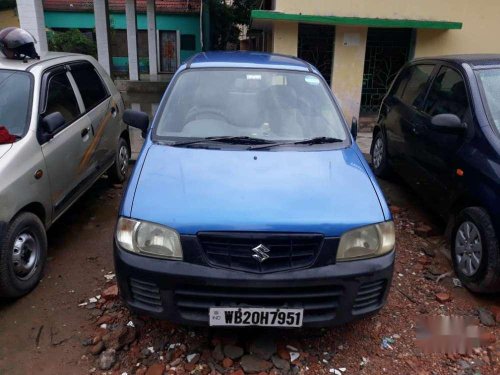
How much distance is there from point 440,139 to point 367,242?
2108mm

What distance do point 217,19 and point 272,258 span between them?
17245mm

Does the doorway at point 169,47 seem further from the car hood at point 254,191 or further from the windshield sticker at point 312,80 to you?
the car hood at point 254,191

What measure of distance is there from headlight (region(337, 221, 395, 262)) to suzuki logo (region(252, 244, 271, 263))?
0.43 m

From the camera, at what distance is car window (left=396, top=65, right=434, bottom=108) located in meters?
4.99

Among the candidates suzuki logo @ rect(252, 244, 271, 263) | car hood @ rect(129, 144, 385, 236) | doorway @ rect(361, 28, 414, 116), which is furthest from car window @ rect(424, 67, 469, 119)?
doorway @ rect(361, 28, 414, 116)

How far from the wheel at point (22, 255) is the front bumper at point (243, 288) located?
1013mm

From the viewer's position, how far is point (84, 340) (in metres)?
2.95

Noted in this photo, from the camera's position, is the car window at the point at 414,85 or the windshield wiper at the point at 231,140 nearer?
the windshield wiper at the point at 231,140

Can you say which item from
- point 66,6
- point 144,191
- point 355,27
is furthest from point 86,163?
point 66,6

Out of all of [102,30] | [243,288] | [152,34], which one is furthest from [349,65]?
[152,34]

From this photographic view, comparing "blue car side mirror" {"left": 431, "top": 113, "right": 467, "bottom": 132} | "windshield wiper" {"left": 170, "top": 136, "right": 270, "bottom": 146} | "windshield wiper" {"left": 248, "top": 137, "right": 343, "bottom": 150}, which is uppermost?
"blue car side mirror" {"left": 431, "top": 113, "right": 467, "bottom": 132}

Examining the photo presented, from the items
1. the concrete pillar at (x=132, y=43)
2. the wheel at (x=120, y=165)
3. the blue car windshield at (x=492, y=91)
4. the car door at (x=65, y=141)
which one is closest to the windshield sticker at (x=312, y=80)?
the blue car windshield at (x=492, y=91)

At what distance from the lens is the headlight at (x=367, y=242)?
2539mm

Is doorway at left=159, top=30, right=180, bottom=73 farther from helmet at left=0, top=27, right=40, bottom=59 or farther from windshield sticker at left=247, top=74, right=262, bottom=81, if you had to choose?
windshield sticker at left=247, top=74, right=262, bottom=81
